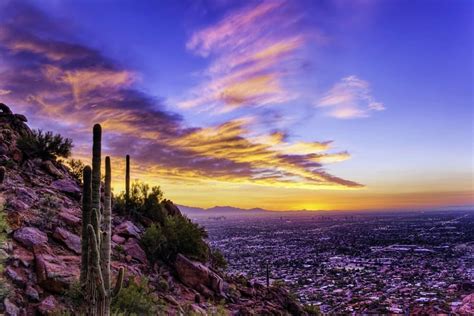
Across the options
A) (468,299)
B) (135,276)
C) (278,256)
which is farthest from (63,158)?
(278,256)

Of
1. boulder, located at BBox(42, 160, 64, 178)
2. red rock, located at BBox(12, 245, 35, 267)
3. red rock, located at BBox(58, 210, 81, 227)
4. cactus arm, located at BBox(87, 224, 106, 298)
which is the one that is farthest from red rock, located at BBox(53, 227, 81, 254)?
boulder, located at BBox(42, 160, 64, 178)

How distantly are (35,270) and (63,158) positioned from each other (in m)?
11.5

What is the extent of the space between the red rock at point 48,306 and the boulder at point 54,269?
597 millimetres

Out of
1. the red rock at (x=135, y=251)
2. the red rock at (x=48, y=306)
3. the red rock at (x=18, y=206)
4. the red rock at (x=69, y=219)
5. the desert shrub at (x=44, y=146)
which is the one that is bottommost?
the red rock at (x=48, y=306)

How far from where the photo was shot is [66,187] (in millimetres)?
19172

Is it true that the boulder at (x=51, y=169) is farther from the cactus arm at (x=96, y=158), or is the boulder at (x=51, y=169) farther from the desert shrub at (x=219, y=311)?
the desert shrub at (x=219, y=311)

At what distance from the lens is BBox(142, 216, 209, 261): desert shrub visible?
1734cm

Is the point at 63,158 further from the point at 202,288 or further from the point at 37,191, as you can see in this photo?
the point at 202,288

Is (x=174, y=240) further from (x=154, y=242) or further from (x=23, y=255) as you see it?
(x=23, y=255)

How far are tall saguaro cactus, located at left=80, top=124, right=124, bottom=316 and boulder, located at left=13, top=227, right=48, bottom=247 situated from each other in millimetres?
2020

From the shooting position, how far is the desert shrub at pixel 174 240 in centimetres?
1734

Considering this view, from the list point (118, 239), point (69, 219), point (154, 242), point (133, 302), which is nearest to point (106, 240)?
point (133, 302)

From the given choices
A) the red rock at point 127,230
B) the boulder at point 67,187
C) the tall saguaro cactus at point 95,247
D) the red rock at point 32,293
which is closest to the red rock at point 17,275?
the red rock at point 32,293

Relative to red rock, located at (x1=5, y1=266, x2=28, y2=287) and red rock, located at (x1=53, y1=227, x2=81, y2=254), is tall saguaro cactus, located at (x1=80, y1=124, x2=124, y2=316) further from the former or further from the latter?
red rock, located at (x1=5, y1=266, x2=28, y2=287)
